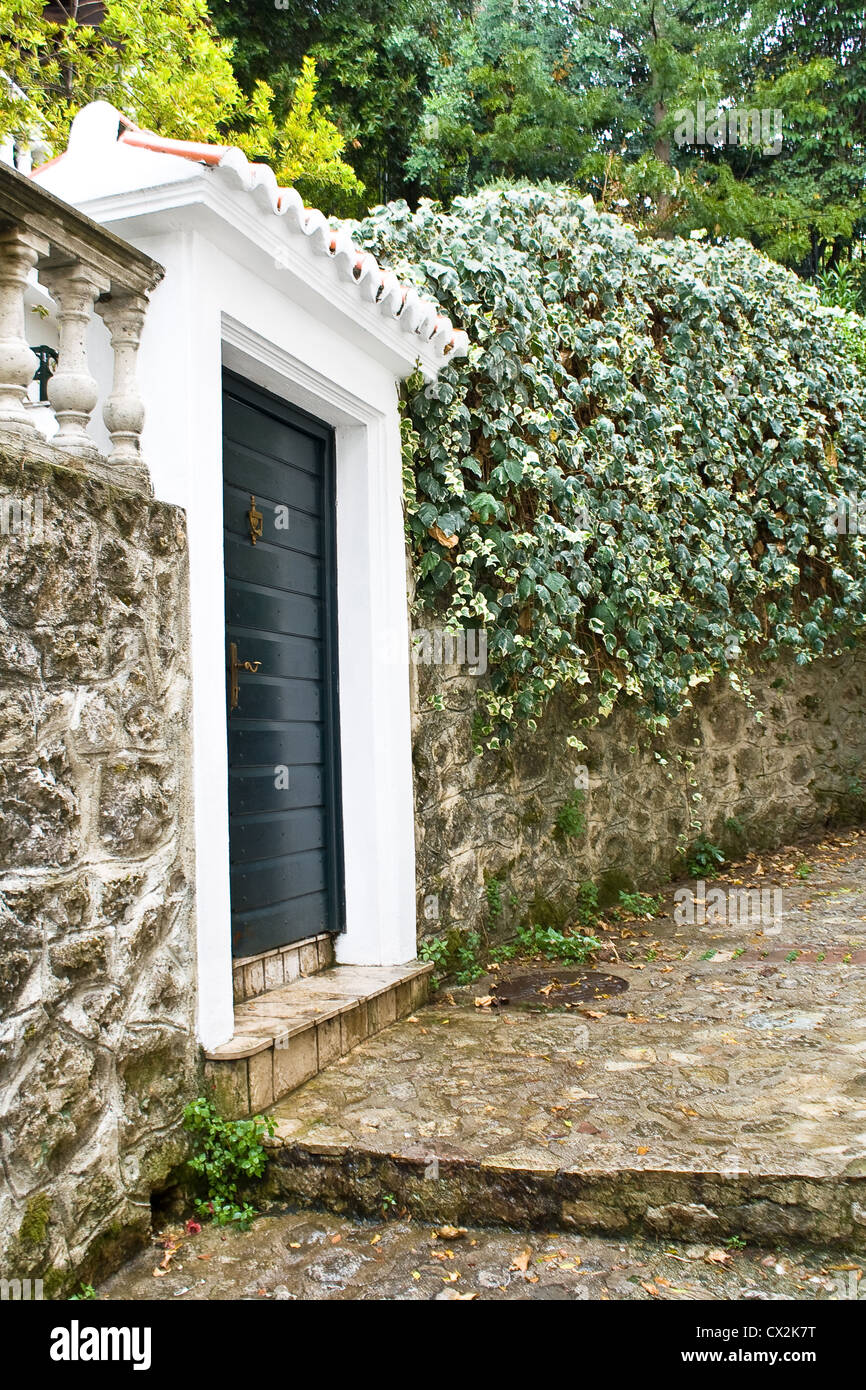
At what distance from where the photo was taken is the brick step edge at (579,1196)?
240 centimetres

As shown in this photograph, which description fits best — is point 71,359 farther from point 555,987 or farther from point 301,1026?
point 555,987

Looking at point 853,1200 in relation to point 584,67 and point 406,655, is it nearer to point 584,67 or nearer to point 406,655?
point 406,655

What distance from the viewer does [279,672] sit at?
12.8 ft

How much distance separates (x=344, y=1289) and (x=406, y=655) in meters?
2.54

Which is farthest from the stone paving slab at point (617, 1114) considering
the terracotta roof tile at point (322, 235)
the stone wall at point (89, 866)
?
the terracotta roof tile at point (322, 235)

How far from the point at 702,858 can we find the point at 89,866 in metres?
4.99

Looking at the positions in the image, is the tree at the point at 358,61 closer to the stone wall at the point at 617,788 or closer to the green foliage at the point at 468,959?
the stone wall at the point at 617,788

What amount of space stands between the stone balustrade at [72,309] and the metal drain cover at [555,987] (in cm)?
262

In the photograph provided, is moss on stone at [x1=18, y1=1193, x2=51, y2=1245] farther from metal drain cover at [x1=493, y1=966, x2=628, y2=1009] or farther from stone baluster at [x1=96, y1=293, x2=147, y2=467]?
metal drain cover at [x1=493, y1=966, x2=628, y2=1009]

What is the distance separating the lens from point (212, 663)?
3062 millimetres

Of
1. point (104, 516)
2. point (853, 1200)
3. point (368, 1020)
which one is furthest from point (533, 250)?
point (853, 1200)

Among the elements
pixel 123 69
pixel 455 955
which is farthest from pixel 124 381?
pixel 123 69

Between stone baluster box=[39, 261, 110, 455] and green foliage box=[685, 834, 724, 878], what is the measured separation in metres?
5.04

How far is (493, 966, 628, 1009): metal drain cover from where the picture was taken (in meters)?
4.18
